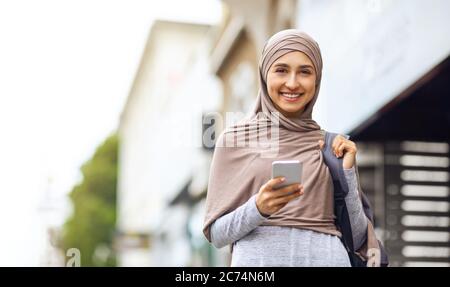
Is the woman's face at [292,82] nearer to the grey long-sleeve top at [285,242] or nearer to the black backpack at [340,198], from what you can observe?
the black backpack at [340,198]

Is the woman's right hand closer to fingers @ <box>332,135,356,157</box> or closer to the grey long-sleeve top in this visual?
the grey long-sleeve top

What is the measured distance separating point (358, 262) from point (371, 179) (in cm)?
720

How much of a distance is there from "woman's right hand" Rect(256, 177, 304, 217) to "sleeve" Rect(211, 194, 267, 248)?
0.03 meters

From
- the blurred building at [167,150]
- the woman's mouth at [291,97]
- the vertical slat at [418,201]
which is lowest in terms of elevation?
the woman's mouth at [291,97]

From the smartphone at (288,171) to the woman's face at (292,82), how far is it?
294mm

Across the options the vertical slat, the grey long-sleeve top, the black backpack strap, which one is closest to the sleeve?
the grey long-sleeve top

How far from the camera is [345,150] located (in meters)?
2.76

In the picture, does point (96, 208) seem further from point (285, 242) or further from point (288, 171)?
point (288, 171)

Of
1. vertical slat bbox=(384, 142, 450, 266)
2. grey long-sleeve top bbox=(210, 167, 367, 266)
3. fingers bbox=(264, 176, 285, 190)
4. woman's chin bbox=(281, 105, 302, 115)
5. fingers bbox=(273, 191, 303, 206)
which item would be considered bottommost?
grey long-sleeve top bbox=(210, 167, 367, 266)

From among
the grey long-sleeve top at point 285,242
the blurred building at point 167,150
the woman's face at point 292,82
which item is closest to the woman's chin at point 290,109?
the woman's face at point 292,82

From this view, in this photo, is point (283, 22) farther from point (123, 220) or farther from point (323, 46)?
point (123, 220)

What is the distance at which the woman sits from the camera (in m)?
2.74

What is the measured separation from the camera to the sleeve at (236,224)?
2.67 metres

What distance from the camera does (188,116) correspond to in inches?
853
